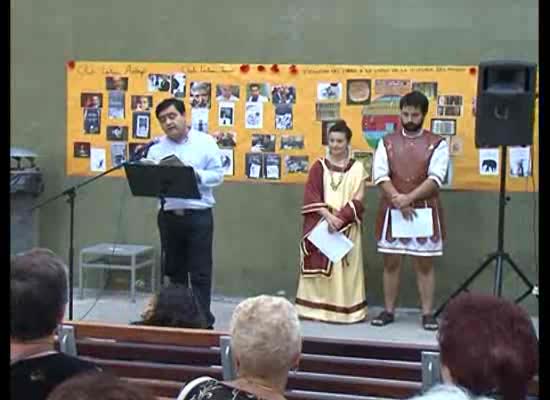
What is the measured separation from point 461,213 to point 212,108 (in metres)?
1.98

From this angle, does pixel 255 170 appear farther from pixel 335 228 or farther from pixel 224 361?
pixel 224 361

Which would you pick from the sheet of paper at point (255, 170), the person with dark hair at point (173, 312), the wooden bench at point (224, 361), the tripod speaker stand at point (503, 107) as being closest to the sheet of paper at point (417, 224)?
the tripod speaker stand at point (503, 107)

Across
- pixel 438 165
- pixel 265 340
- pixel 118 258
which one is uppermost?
pixel 438 165

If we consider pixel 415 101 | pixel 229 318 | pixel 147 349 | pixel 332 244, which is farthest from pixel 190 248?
pixel 147 349

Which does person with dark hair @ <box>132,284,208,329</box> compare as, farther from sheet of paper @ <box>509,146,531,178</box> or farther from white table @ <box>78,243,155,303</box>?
sheet of paper @ <box>509,146,531,178</box>

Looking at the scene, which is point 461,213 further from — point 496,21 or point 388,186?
point 496,21

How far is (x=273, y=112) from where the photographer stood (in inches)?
287

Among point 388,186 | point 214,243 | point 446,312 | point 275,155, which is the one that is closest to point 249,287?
point 214,243

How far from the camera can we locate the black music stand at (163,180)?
5.60m

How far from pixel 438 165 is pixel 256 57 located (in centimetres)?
173

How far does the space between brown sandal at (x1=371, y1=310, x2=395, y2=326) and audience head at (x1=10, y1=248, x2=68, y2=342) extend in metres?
4.17

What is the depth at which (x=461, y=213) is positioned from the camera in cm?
699

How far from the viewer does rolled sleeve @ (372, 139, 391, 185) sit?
252 inches

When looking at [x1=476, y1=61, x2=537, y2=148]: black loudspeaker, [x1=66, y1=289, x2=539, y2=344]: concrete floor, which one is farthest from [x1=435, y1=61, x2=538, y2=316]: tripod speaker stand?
[x1=66, y1=289, x2=539, y2=344]: concrete floor
